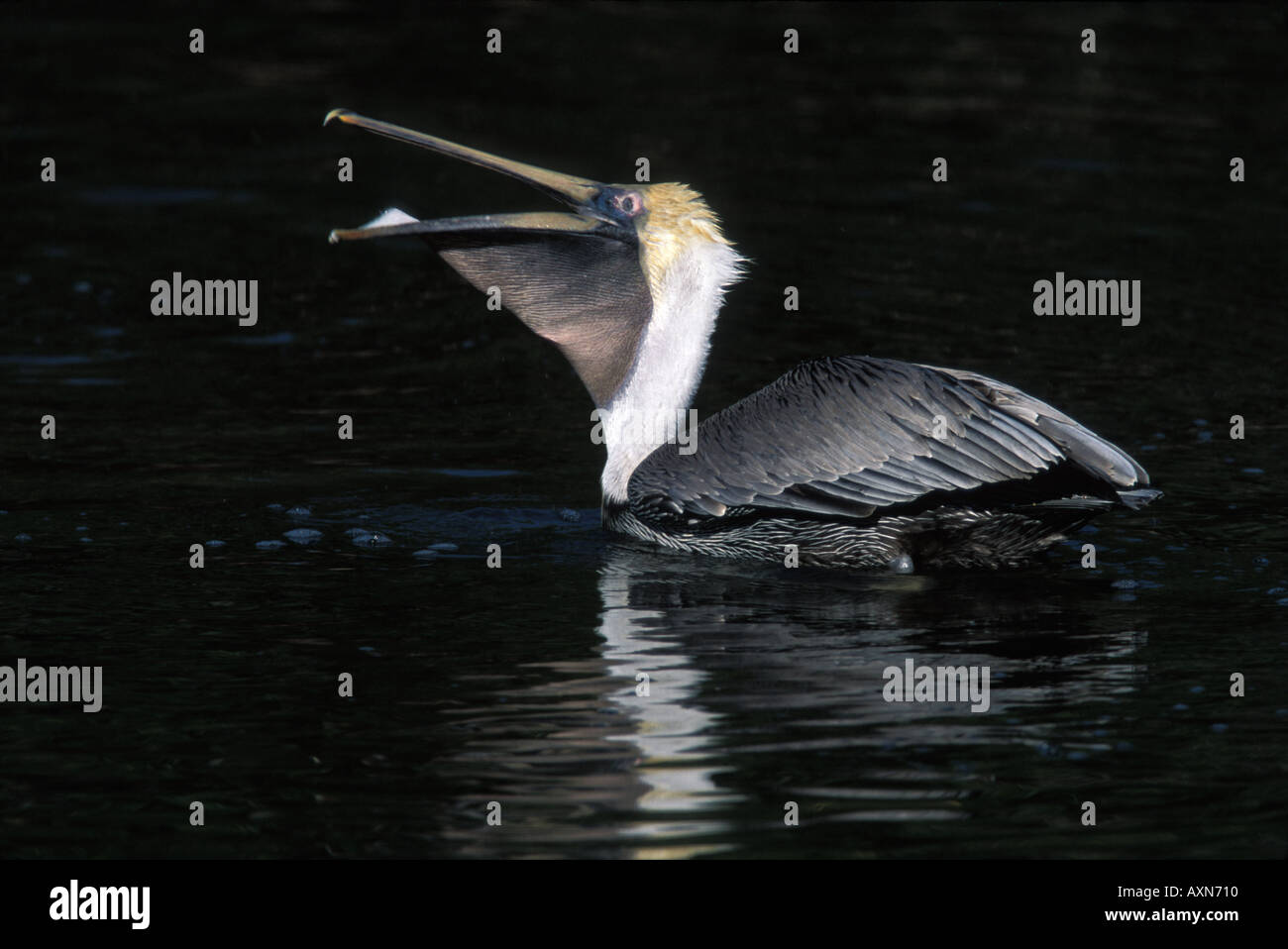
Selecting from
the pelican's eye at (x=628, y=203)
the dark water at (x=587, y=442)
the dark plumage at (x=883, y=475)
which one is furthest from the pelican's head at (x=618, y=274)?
the dark water at (x=587, y=442)

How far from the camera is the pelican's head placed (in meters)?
7.81

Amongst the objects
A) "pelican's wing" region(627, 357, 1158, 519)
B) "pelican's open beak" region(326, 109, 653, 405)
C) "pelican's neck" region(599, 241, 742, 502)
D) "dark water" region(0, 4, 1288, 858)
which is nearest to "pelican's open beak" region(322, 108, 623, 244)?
"pelican's open beak" region(326, 109, 653, 405)

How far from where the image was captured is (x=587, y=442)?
938 centimetres

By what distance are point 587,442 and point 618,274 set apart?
1.61 metres

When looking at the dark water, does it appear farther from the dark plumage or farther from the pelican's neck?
the pelican's neck

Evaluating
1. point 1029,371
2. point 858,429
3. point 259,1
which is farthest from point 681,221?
point 259,1

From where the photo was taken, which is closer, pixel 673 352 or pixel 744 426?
pixel 744 426

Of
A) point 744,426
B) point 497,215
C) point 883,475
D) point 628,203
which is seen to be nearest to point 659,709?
point 883,475

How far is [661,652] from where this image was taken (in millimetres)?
6520

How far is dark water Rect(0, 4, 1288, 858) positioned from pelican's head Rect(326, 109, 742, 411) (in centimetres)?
70

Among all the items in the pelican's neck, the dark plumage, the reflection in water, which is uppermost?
the pelican's neck

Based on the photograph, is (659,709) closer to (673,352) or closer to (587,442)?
(673,352)
